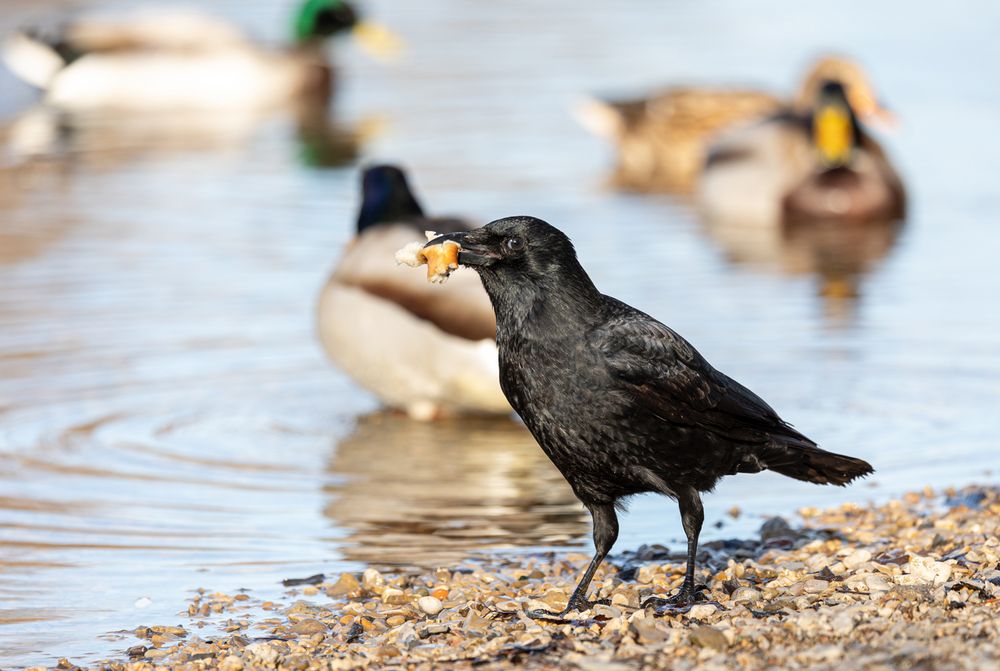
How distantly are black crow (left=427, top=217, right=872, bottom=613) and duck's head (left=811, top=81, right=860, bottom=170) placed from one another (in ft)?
26.0

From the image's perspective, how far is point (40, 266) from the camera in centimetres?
1130

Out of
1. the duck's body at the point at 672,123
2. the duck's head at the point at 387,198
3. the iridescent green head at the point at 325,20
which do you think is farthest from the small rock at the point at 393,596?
the iridescent green head at the point at 325,20

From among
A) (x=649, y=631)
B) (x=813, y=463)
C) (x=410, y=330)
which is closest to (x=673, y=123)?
(x=410, y=330)

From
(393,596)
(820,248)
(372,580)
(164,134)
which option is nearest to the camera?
(393,596)

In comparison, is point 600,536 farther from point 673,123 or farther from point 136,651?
point 673,123

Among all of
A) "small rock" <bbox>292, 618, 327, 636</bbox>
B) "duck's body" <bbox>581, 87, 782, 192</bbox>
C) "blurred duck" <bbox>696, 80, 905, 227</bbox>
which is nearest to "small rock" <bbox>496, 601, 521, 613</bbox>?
"small rock" <bbox>292, 618, 327, 636</bbox>

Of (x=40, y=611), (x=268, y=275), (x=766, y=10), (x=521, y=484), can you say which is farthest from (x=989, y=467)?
(x=766, y=10)

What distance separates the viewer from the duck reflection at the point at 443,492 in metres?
6.34

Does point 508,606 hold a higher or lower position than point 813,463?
lower

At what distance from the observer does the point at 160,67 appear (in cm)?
1888

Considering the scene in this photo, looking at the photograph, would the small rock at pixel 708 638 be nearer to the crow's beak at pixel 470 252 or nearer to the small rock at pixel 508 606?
the small rock at pixel 508 606

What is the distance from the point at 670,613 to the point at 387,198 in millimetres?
4008

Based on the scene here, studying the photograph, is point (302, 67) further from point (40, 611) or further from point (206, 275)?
point (40, 611)

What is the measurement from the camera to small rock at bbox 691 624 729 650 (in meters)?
4.42
